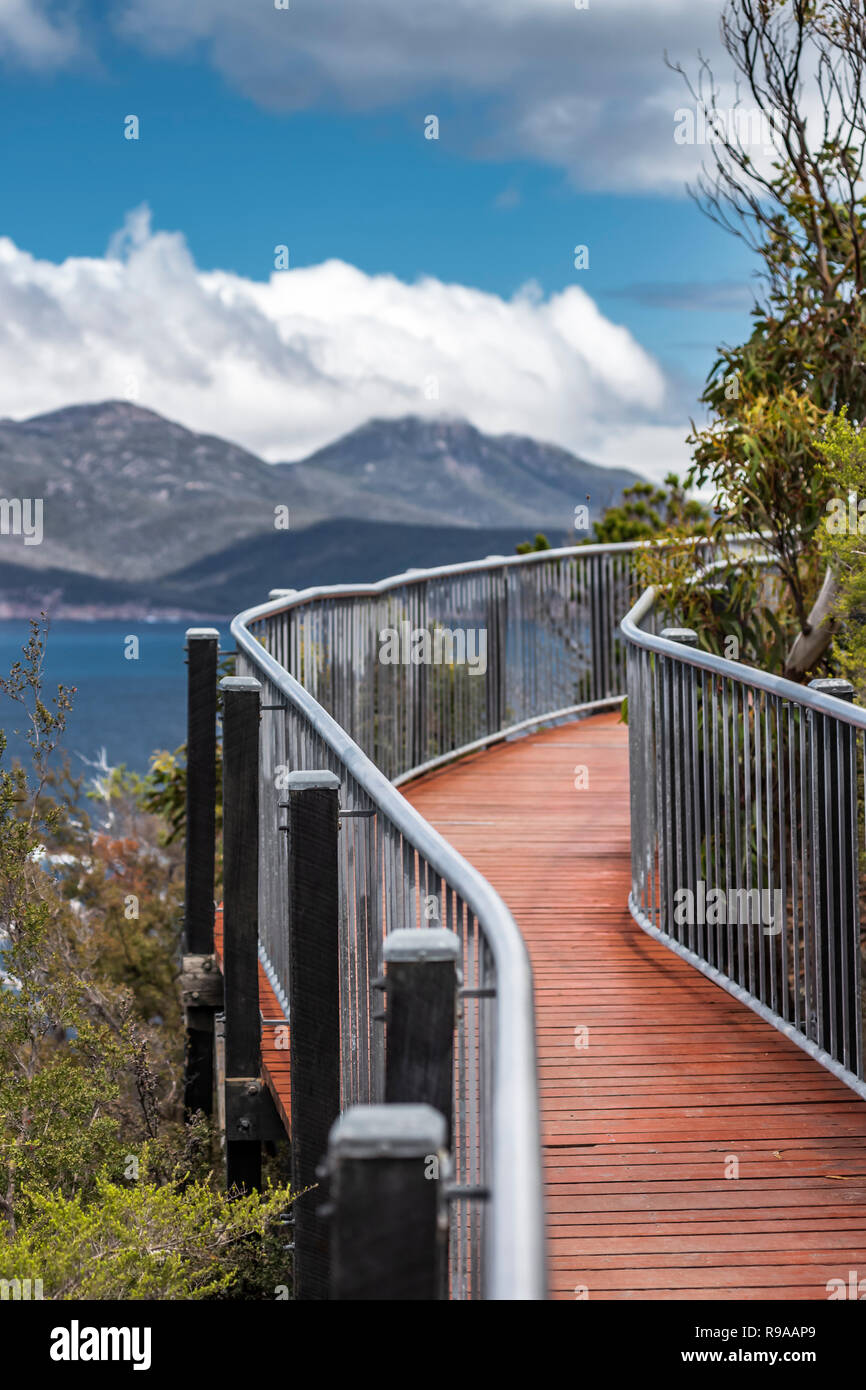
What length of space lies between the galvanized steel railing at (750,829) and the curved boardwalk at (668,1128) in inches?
6.5

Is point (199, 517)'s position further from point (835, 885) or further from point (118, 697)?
point (835, 885)

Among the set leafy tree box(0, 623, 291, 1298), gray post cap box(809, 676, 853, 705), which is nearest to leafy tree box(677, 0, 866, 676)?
gray post cap box(809, 676, 853, 705)

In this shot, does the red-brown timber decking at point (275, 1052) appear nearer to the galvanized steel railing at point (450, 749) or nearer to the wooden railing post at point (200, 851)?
the galvanized steel railing at point (450, 749)

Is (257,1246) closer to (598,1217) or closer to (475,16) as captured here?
(598,1217)

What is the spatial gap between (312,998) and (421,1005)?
1.80m

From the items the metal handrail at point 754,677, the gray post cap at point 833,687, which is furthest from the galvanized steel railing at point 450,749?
the gray post cap at point 833,687

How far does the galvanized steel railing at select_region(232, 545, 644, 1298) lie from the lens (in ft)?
6.77

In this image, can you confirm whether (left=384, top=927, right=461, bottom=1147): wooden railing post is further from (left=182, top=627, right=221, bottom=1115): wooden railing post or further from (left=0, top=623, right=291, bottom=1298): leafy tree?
(left=182, top=627, right=221, bottom=1115): wooden railing post

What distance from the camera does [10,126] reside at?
180m

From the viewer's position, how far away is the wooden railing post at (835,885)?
503cm

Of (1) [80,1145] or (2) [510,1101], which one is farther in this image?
(1) [80,1145]

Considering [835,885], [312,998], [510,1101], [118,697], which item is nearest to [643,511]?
[835,885]

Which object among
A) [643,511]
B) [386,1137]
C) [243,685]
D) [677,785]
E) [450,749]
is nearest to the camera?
[386,1137]

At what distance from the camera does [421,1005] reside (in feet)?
8.52
